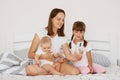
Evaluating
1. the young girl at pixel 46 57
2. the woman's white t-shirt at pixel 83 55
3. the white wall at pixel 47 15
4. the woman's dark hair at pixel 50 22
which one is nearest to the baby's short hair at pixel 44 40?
the young girl at pixel 46 57

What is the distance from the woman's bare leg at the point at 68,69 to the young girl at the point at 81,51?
0.06m

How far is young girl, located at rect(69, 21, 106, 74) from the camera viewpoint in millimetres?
2172

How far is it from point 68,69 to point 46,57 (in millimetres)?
197

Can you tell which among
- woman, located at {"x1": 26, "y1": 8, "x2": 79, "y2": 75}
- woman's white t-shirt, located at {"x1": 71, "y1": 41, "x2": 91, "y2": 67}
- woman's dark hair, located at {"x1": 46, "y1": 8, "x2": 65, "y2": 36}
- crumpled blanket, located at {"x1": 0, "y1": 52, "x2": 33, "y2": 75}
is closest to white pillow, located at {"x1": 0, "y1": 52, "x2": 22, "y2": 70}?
crumpled blanket, located at {"x1": 0, "y1": 52, "x2": 33, "y2": 75}

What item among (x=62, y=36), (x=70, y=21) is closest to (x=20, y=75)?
(x=62, y=36)

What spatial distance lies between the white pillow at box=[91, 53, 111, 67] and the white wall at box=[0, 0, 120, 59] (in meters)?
0.22

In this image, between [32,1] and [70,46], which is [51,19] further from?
[32,1]

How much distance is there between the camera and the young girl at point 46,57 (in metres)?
2.10

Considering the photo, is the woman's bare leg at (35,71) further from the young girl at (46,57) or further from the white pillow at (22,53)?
the white pillow at (22,53)

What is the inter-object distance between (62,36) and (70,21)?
572 mm

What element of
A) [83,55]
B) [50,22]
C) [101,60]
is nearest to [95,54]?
[101,60]

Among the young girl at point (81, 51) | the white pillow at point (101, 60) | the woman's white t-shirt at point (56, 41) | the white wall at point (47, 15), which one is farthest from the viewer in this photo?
the white wall at point (47, 15)

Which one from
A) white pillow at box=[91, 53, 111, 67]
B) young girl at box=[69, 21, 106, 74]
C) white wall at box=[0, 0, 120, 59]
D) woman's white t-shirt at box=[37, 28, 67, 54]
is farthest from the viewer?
white wall at box=[0, 0, 120, 59]

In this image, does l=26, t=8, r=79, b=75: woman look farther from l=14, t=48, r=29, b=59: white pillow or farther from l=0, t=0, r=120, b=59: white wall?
l=0, t=0, r=120, b=59: white wall
